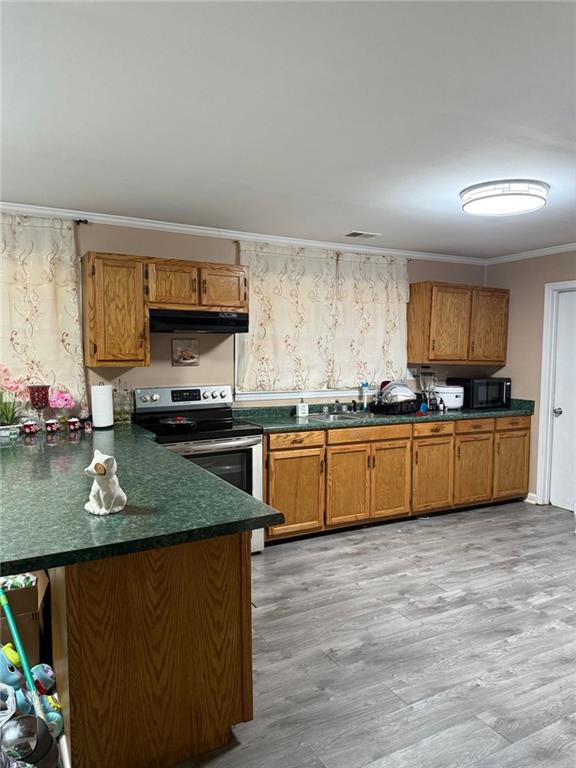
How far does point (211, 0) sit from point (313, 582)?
9.79 ft

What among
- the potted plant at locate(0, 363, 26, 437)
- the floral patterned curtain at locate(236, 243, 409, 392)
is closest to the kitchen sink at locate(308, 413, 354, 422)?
the floral patterned curtain at locate(236, 243, 409, 392)

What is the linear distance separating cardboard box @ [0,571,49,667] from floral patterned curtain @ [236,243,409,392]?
2498 millimetres

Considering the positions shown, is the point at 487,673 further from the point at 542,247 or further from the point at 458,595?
the point at 542,247

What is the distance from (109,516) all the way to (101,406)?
195 centimetres

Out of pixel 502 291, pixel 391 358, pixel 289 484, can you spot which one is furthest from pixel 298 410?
pixel 502 291

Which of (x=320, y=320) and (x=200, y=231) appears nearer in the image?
(x=200, y=231)

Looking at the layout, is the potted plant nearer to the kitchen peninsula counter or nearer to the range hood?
the range hood

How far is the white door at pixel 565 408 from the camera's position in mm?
4805

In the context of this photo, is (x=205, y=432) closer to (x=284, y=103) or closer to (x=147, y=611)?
(x=147, y=611)

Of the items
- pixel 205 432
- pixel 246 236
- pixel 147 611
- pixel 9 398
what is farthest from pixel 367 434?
pixel 147 611

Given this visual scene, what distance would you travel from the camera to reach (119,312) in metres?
3.51

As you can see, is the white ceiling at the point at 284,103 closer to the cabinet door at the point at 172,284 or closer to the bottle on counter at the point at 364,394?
the cabinet door at the point at 172,284

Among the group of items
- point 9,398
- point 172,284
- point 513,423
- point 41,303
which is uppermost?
point 172,284

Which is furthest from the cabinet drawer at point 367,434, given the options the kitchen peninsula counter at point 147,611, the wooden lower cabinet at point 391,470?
the kitchen peninsula counter at point 147,611
